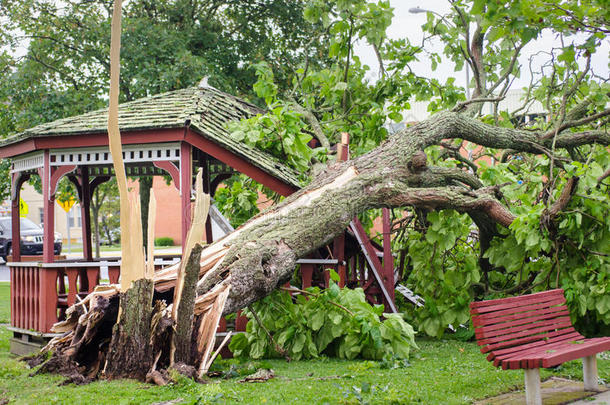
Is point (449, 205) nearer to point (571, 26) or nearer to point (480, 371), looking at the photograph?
point (480, 371)

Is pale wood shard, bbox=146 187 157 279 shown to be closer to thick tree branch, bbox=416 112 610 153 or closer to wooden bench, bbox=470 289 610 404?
wooden bench, bbox=470 289 610 404

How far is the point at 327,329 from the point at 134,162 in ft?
12.3

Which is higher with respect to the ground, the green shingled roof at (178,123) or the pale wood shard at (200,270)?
the green shingled roof at (178,123)

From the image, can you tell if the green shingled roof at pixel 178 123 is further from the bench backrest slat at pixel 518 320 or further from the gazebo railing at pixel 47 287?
the bench backrest slat at pixel 518 320

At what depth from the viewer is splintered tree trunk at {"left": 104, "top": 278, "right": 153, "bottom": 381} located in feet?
18.7

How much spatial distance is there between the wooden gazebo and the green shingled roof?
0.01 m

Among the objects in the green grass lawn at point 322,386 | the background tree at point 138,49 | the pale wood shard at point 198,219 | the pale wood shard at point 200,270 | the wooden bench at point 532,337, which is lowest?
the green grass lawn at point 322,386

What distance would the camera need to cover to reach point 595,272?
7.87m

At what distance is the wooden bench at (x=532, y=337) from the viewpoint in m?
5.14

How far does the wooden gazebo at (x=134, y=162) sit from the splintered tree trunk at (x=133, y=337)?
2.72m

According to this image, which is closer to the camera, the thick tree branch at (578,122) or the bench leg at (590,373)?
the bench leg at (590,373)

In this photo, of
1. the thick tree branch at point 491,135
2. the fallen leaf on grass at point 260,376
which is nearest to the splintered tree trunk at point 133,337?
the fallen leaf on grass at point 260,376

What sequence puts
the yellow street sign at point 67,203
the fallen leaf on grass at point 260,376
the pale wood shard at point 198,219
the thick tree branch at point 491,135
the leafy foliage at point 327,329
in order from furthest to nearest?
1. the yellow street sign at point 67,203
2. the thick tree branch at point 491,135
3. the leafy foliage at point 327,329
4. the fallen leaf on grass at point 260,376
5. the pale wood shard at point 198,219

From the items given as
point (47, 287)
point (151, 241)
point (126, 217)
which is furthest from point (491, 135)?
point (47, 287)
